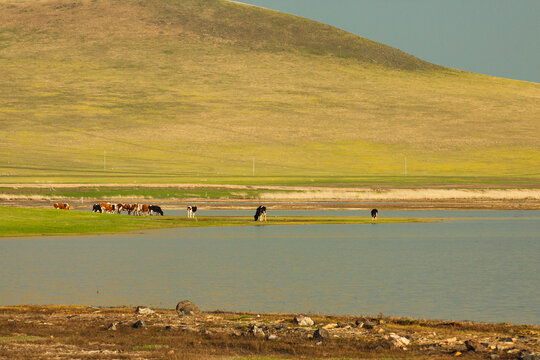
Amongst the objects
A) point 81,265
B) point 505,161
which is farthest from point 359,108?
point 81,265

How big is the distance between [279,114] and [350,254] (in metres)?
99.7

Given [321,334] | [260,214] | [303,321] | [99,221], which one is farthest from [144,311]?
[260,214]

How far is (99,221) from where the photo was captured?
161 ft

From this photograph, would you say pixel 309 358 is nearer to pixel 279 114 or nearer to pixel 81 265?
pixel 81 265

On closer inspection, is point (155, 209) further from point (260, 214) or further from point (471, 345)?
point (471, 345)

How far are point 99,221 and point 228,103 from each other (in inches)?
3578

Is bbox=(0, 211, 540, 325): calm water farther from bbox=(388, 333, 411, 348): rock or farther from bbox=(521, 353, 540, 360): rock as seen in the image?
bbox=(521, 353, 540, 360): rock

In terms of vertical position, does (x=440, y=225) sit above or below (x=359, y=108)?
below

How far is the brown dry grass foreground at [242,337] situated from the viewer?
1518 centimetres

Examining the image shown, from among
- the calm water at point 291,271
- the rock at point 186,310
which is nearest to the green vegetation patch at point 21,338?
the rock at point 186,310

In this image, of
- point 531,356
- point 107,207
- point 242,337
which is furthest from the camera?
point 107,207

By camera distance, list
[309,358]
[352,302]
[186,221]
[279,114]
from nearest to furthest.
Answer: [309,358]
[352,302]
[186,221]
[279,114]

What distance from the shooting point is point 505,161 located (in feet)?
370

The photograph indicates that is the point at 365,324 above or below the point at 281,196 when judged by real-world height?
below
